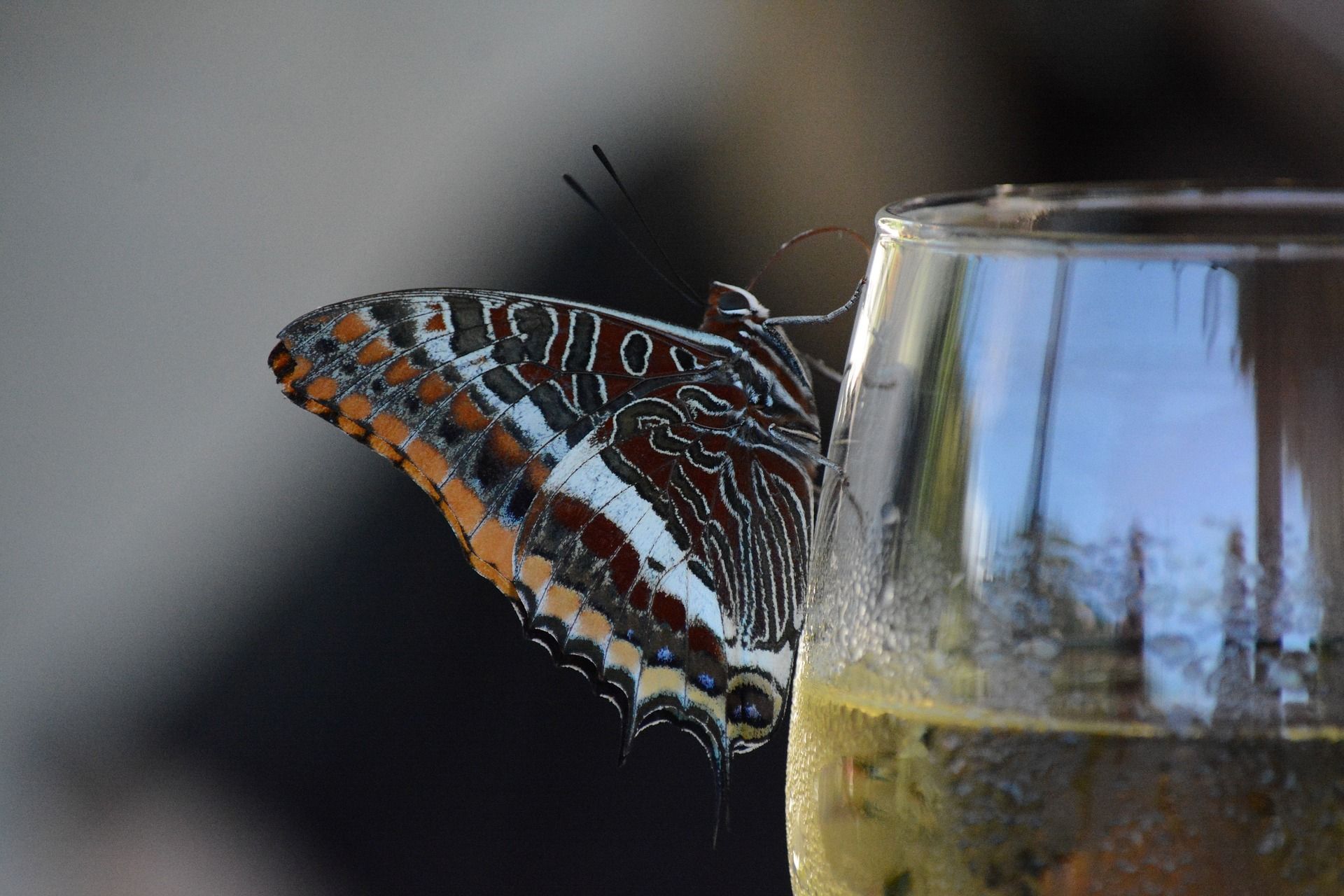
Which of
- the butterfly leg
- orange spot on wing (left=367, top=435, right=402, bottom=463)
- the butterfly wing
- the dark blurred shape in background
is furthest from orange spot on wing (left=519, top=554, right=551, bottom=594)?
the dark blurred shape in background

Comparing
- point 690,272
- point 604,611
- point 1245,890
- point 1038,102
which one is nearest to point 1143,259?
point 1245,890

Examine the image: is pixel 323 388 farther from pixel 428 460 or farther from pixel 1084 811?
pixel 1084 811

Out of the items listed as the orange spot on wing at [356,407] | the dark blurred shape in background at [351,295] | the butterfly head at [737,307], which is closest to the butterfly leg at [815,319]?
the butterfly head at [737,307]

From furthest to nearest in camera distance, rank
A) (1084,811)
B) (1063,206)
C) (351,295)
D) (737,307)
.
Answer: (351,295), (737,307), (1063,206), (1084,811)

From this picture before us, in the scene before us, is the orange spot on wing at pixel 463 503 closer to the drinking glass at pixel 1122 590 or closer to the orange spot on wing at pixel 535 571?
the orange spot on wing at pixel 535 571

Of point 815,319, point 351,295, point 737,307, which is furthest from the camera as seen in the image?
point 351,295

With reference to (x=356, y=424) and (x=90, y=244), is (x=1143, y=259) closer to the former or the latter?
(x=356, y=424)

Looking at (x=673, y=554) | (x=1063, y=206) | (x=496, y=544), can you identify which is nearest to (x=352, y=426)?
(x=496, y=544)
